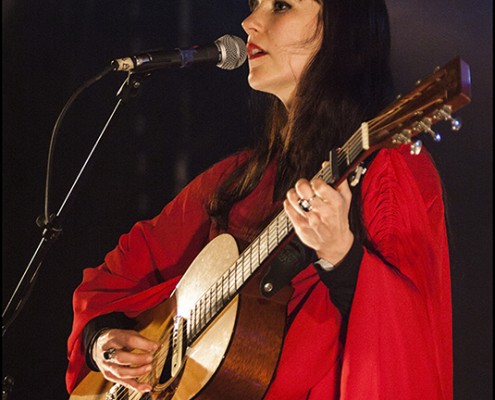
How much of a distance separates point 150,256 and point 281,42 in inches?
26.6

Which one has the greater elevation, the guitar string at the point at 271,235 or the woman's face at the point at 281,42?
the woman's face at the point at 281,42

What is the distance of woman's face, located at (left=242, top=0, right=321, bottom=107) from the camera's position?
1.97 metres

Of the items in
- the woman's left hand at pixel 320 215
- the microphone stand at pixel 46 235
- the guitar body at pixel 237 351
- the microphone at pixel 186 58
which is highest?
the microphone at pixel 186 58

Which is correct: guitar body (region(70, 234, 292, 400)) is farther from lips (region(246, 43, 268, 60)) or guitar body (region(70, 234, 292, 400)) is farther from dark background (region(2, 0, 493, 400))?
dark background (region(2, 0, 493, 400))

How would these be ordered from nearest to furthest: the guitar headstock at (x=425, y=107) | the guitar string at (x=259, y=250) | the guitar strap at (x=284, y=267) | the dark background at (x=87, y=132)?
1. the guitar headstock at (x=425, y=107)
2. the guitar string at (x=259, y=250)
3. the guitar strap at (x=284, y=267)
4. the dark background at (x=87, y=132)

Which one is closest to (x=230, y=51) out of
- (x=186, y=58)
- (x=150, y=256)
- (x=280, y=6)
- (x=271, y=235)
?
(x=186, y=58)

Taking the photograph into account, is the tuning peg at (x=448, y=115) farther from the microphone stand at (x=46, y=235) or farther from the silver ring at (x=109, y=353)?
the silver ring at (x=109, y=353)

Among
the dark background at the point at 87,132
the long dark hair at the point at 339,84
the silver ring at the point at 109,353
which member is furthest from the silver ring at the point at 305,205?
the dark background at the point at 87,132

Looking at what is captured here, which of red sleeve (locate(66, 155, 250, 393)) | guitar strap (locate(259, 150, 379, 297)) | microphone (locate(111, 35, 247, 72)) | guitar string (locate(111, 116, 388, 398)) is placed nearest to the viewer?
guitar string (locate(111, 116, 388, 398))

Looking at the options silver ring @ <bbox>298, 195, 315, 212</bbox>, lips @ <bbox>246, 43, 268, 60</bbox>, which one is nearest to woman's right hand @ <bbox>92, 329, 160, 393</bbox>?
silver ring @ <bbox>298, 195, 315, 212</bbox>

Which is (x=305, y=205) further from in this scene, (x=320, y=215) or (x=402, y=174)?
(x=402, y=174)

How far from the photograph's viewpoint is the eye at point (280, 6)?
201 cm

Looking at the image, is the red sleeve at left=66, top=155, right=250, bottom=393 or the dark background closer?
the red sleeve at left=66, top=155, right=250, bottom=393

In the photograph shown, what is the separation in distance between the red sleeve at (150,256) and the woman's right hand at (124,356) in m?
0.15
